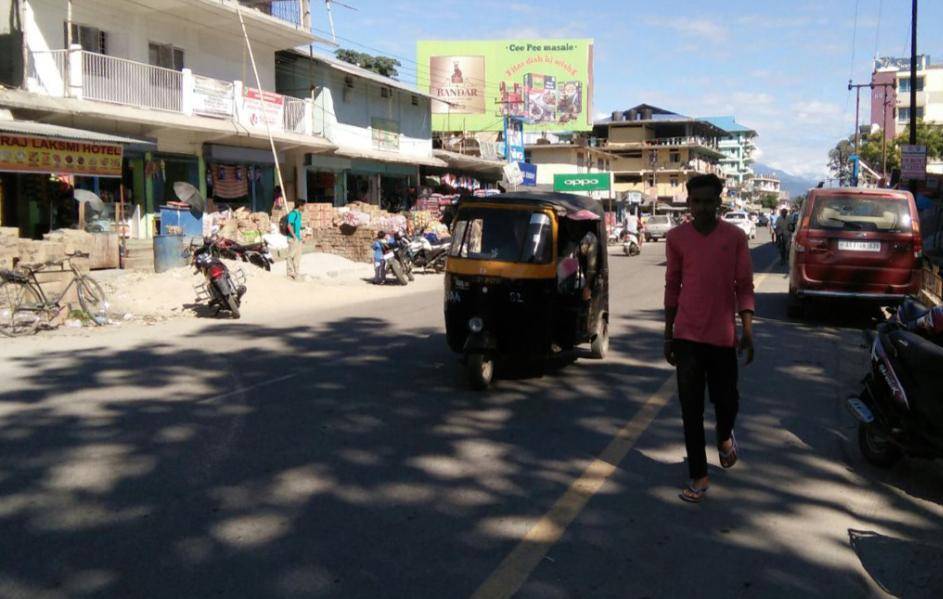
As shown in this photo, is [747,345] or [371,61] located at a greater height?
[371,61]

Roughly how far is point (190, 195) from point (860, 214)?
1519 centimetres

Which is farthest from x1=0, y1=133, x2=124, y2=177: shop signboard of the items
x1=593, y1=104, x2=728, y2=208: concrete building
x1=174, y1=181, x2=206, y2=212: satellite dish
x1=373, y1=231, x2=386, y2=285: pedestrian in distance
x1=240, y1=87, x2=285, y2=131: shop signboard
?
x1=593, y1=104, x2=728, y2=208: concrete building

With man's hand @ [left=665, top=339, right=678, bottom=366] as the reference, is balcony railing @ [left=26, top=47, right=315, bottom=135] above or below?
above

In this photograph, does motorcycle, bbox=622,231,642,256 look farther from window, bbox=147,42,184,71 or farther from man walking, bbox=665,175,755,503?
man walking, bbox=665,175,755,503

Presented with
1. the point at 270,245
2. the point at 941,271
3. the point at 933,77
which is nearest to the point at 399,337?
the point at 941,271

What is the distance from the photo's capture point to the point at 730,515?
184 inches

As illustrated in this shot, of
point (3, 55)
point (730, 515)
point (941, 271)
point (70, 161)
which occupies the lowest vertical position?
point (730, 515)

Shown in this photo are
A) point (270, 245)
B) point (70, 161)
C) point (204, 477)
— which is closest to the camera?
point (204, 477)

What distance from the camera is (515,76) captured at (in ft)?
160

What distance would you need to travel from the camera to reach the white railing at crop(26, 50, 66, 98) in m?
17.2

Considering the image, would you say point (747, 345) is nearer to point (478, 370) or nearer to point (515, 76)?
point (478, 370)

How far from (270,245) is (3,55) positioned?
726 cm

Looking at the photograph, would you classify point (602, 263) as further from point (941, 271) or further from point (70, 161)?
point (70, 161)

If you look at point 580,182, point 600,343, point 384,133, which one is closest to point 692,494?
point 600,343
